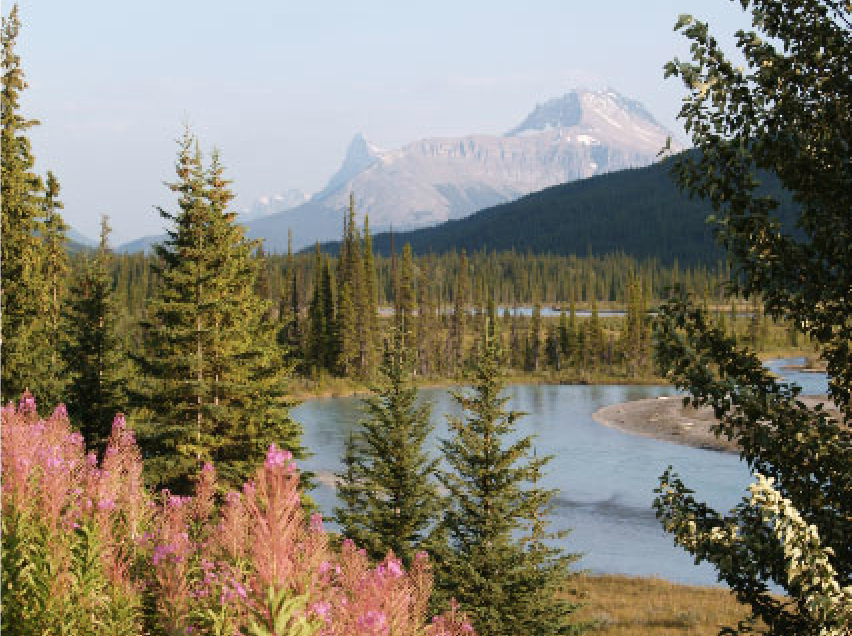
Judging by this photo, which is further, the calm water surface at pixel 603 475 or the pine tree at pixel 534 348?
the pine tree at pixel 534 348

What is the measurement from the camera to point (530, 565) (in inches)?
832

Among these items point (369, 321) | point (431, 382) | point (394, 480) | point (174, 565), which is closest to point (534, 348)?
point (431, 382)

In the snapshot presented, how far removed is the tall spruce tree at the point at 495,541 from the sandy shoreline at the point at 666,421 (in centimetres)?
4378

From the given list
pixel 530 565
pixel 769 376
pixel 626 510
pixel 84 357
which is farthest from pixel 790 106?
pixel 626 510

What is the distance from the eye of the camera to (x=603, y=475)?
174 ft

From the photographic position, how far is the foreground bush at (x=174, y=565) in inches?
149

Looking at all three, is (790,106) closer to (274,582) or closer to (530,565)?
(274,582)

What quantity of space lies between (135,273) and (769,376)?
184474 mm

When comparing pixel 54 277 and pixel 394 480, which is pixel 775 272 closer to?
pixel 394 480

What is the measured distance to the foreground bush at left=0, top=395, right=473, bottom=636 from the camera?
379 cm

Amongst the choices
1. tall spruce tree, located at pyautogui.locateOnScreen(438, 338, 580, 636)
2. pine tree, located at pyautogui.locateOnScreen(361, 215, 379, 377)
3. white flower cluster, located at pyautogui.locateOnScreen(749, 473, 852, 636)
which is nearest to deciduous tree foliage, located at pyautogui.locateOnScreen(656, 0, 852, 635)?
white flower cluster, located at pyautogui.locateOnScreen(749, 473, 852, 636)

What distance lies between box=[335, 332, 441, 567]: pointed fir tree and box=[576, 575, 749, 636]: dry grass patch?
654 cm

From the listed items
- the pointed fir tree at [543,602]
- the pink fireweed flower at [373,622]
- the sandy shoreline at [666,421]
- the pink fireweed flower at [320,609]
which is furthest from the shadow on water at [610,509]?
the pink fireweed flower at [320,609]

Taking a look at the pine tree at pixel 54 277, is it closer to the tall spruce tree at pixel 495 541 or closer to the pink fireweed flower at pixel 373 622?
the tall spruce tree at pixel 495 541
